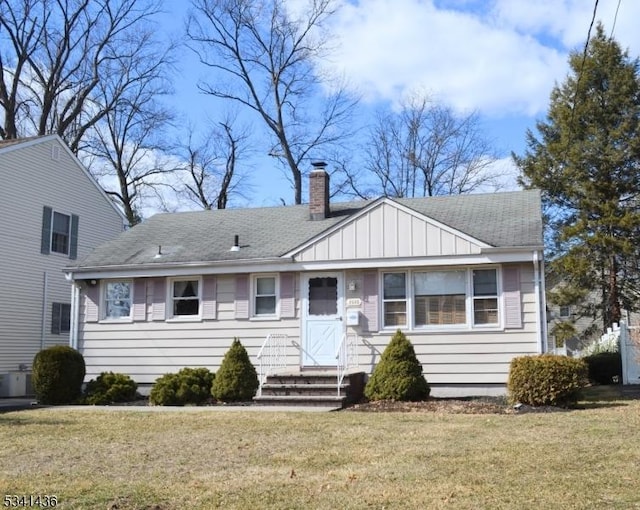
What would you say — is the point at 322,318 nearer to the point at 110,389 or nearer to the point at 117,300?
the point at 110,389

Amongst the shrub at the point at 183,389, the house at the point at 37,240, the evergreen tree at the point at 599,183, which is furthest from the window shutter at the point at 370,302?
the evergreen tree at the point at 599,183

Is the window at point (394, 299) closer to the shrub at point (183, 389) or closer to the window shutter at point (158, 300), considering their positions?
the shrub at point (183, 389)

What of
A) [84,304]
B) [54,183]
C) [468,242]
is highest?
[54,183]

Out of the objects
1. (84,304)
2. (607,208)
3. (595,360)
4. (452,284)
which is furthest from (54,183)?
(607,208)

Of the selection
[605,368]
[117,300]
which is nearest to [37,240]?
[117,300]

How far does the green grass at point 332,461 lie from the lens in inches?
223

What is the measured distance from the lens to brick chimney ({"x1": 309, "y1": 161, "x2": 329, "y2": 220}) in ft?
56.3

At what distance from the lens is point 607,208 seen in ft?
85.5

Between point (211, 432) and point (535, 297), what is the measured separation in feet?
24.3

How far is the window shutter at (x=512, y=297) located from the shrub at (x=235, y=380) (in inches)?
202

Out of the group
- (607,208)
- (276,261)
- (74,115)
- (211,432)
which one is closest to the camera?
(211,432)

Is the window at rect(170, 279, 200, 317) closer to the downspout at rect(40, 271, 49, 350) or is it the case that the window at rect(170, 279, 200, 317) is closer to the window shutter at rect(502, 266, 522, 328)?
the window shutter at rect(502, 266, 522, 328)

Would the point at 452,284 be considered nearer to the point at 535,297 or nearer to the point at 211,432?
the point at 535,297

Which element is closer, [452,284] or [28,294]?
[452,284]
